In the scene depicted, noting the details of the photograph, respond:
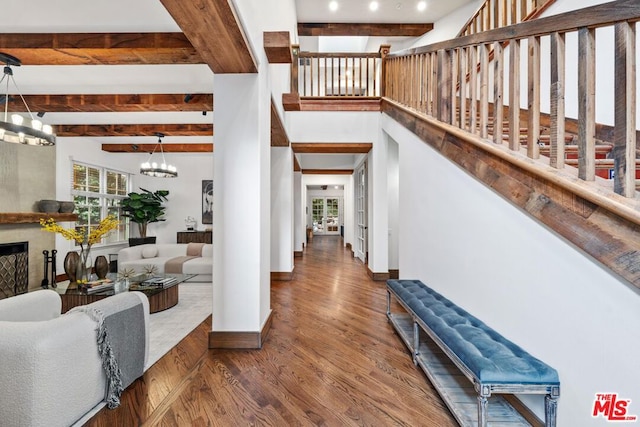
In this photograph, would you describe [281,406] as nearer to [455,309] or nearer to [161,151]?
[455,309]

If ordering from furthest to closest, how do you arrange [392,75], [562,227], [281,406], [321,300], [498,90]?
[392,75], [321,300], [498,90], [281,406], [562,227]

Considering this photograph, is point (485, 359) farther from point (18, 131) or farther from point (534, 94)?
point (18, 131)

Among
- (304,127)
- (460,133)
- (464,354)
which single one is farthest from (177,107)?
(464,354)

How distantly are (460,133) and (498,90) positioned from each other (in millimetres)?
428

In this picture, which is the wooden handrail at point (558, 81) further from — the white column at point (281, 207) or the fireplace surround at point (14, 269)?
the fireplace surround at point (14, 269)

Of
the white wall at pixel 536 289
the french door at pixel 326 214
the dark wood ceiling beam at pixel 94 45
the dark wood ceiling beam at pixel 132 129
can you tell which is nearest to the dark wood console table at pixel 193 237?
the dark wood ceiling beam at pixel 132 129

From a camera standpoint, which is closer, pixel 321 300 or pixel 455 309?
pixel 455 309

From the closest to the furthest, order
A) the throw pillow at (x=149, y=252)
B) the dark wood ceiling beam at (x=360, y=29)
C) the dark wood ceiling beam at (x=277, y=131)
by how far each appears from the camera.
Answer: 1. the dark wood ceiling beam at (x=277, y=131)
2. the throw pillow at (x=149, y=252)
3. the dark wood ceiling beam at (x=360, y=29)

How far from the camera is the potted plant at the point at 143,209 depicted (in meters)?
7.40

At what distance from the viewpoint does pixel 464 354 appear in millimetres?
1618

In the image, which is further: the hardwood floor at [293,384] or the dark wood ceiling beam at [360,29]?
the dark wood ceiling beam at [360,29]

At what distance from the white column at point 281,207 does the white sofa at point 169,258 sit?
1.29 meters

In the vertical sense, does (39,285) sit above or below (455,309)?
below

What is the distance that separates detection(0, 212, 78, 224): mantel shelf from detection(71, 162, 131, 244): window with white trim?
83 cm
